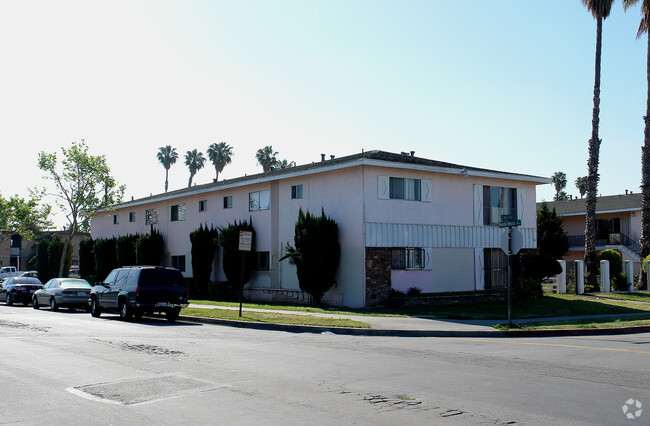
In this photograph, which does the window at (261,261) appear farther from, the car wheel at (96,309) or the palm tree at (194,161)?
the palm tree at (194,161)

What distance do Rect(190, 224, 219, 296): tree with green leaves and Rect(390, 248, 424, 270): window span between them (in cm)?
1110

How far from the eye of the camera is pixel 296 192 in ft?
95.0

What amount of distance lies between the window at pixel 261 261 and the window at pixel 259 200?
2.25 metres

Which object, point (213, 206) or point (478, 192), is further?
point (213, 206)

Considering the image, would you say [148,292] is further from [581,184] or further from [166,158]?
[581,184]

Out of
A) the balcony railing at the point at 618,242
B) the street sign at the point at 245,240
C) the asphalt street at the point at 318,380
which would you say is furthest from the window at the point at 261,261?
the balcony railing at the point at 618,242

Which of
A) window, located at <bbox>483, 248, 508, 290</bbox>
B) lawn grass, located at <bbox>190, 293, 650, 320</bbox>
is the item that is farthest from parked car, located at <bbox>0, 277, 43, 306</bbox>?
window, located at <bbox>483, 248, 508, 290</bbox>

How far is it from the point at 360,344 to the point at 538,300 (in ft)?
50.5

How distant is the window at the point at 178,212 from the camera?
1493 inches

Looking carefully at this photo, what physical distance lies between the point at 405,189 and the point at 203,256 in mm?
12512

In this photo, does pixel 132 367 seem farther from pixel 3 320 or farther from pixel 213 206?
pixel 213 206

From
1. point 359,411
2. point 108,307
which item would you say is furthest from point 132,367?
point 108,307

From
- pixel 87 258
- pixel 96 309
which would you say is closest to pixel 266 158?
pixel 87 258

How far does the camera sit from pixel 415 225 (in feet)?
87.0
